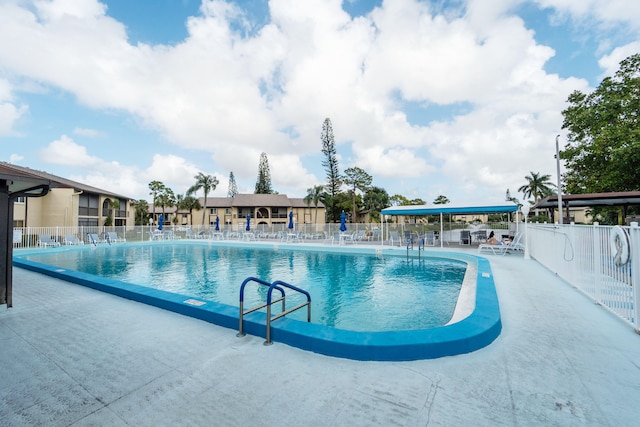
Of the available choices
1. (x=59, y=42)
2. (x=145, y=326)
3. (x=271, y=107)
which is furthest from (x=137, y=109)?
(x=145, y=326)

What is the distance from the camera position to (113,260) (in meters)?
12.3

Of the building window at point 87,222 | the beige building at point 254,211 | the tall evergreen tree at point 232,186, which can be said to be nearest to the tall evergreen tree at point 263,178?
the tall evergreen tree at point 232,186

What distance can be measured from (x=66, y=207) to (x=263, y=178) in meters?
34.6

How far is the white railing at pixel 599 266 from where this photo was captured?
341 centimetres

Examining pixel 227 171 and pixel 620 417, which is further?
pixel 227 171

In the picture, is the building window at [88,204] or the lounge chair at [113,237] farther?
the building window at [88,204]

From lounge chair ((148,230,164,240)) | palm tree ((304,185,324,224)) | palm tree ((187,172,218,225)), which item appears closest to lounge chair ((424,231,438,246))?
lounge chair ((148,230,164,240))

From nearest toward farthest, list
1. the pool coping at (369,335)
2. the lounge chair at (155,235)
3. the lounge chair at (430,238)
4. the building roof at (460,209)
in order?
the pool coping at (369,335)
the building roof at (460,209)
the lounge chair at (430,238)
the lounge chair at (155,235)

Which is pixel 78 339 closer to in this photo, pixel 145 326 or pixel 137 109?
pixel 145 326

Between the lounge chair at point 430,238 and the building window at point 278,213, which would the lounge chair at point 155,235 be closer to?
the lounge chair at point 430,238

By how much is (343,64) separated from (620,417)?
1381 cm

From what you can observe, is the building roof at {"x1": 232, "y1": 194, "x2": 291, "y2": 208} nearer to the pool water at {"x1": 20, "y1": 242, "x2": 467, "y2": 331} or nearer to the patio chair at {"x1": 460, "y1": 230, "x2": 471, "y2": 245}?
the pool water at {"x1": 20, "y1": 242, "x2": 467, "y2": 331}

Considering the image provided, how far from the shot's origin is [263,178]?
5578 centimetres

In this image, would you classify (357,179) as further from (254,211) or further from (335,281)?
(335,281)
